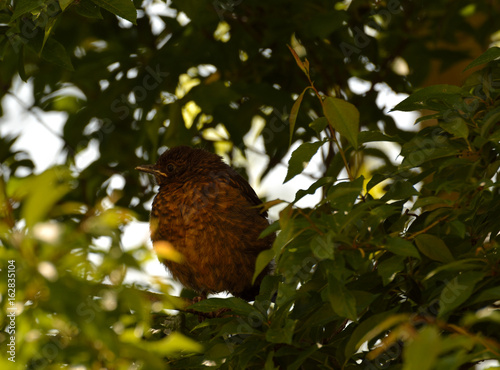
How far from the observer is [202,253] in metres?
3.77

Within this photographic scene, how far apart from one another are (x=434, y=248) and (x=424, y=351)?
0.83m

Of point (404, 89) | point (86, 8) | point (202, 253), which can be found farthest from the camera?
point (404, 89)

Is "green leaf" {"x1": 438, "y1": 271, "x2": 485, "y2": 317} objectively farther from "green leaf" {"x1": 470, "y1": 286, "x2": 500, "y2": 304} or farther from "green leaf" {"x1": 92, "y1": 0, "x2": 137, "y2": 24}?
"green leaf" {"x1": 92, "y1": 0, "x2": 137, "y2": 24}

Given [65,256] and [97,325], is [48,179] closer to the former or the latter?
[65,256]

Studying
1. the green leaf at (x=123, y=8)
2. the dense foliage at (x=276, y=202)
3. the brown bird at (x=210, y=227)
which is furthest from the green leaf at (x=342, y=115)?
the brown bird at (x=210, y=227)

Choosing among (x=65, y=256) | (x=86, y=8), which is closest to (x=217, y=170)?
(x=86, y=8)

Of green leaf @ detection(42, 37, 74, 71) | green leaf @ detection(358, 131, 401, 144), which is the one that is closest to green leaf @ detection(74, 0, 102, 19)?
green leaf @ detection(42, 37, 74, 71)

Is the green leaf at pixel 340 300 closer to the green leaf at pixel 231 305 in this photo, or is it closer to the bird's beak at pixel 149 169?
the green leaf at pixel 231 305

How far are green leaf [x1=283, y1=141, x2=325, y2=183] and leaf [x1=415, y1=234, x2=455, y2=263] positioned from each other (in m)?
0.42

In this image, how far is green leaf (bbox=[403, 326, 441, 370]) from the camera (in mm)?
1186

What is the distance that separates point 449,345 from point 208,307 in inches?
45.3

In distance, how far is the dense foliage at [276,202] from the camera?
144 cm

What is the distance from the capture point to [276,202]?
1841 mm

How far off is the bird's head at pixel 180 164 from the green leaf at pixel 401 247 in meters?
2.40
